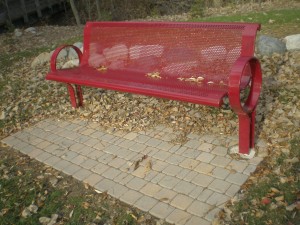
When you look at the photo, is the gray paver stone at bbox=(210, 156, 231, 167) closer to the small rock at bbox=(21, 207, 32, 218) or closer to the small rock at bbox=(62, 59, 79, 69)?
the small rock at bbox=(21, 207, 32, 218)

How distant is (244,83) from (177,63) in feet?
3.08

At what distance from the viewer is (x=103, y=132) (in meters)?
4.78

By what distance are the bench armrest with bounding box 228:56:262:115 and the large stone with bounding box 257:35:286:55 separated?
2.87m

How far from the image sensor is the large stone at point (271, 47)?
6.44 metres

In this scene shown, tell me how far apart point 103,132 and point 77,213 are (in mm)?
1539

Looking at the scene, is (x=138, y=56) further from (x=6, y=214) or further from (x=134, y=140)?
(x=6, y=214)

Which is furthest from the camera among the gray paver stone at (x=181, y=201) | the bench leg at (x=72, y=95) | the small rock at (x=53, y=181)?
the bench leg at (x=72, y=95)

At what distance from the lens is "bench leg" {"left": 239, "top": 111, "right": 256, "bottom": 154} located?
3.66 m

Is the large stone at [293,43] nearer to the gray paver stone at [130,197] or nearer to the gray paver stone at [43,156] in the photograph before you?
the gray paver stone at [130,197]

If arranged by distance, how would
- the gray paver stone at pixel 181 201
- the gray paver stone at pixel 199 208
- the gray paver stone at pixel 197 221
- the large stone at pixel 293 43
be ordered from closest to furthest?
1. the gray paver stone at pixel 197 221
2. the gray paver stone at pixel 199 208
3. the gray paver stone at pixel 181 201
4. the large stone at pixel 293 43

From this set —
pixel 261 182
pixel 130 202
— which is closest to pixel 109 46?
pixel 130 202

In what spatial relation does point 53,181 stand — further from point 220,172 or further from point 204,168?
point 220,172

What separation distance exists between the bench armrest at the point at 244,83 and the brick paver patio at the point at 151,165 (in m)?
0.60

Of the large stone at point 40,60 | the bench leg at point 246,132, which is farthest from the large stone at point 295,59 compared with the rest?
the large stone at point 40,60
